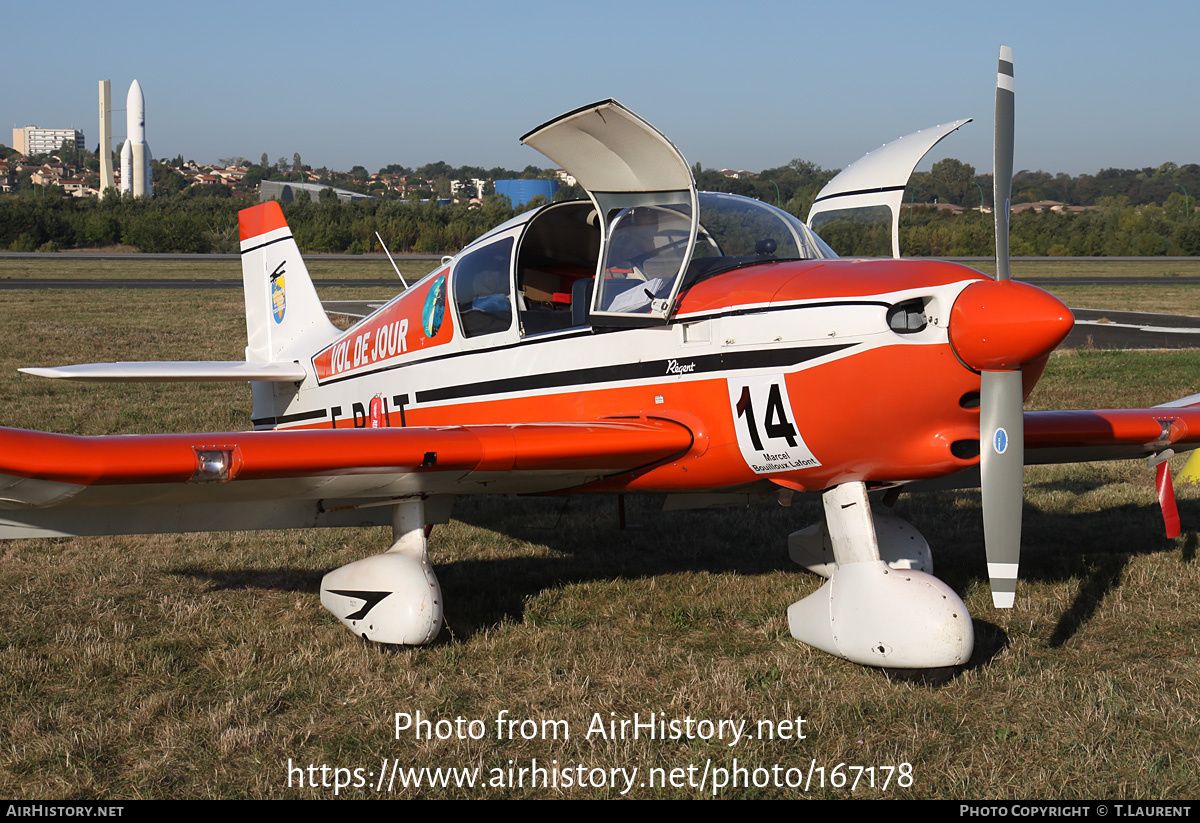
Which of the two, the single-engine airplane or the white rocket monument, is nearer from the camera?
the single-engine airplane

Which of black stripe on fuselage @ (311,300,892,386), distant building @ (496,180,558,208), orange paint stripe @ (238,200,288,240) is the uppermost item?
distant building @ (496,180,558,208)

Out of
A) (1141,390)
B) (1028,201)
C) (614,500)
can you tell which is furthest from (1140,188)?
(614,500)

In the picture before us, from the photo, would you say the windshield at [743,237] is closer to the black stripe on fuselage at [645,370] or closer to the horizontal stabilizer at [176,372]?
the black stripe on fuselage at [645,370]

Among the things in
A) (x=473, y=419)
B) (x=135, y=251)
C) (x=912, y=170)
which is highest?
(x=135, y=251)

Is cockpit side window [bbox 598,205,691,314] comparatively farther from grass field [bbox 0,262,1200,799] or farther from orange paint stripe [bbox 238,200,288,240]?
orange paint stripe [bbox 238,200,288,240]

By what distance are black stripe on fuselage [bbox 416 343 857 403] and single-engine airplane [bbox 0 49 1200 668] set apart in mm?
12

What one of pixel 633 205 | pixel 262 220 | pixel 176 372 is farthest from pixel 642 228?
pixel 262 220

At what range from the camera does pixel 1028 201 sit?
8075 cm

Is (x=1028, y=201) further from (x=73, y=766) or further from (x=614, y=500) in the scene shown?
(x=73, y=766)

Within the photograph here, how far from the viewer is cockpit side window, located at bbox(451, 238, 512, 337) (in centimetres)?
585

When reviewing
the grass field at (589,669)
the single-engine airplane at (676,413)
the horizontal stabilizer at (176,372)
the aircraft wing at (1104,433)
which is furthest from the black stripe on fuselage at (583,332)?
the aircraft wing at (1104,433)

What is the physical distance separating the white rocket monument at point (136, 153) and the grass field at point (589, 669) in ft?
292

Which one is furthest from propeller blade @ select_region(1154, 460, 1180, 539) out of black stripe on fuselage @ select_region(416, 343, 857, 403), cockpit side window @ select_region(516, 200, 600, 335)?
cockpit side window @ select_region(516, 200, 600, 335)
